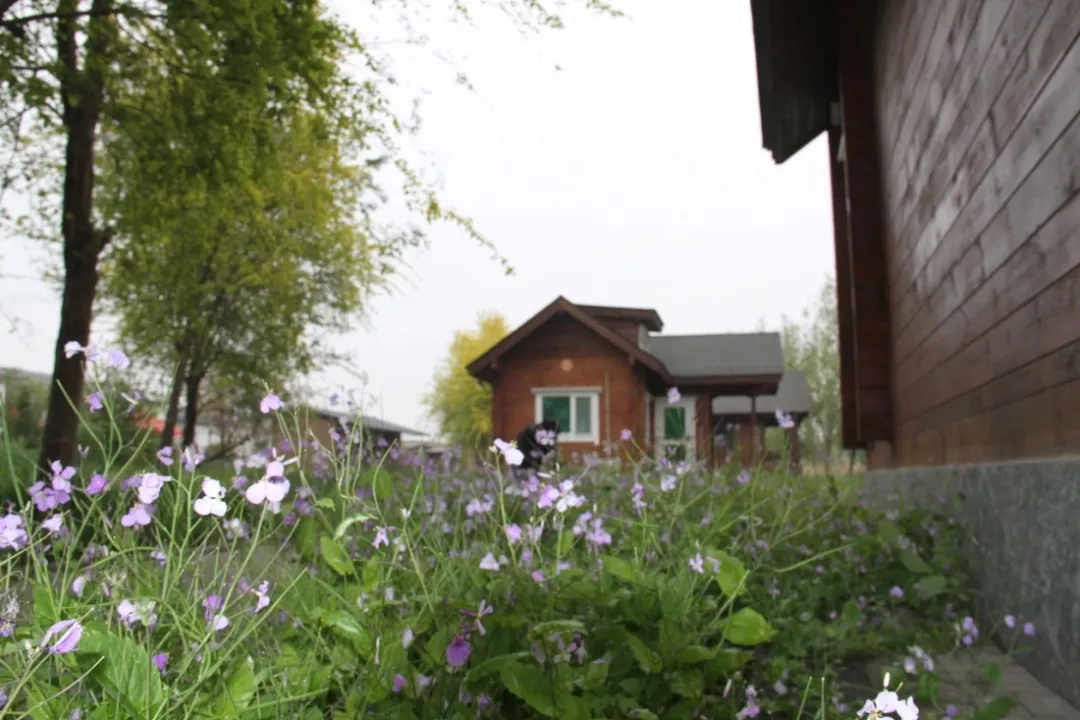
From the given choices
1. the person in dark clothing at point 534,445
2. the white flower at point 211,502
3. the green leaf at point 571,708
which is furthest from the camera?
the person in dark clothing at point 534,445

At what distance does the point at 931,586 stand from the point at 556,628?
2067mm

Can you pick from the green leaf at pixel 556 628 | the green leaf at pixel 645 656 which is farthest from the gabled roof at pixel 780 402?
the green leaf at pixel 556 628

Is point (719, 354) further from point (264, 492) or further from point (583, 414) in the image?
point (264, 492)

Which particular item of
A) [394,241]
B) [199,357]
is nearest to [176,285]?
[199,357]

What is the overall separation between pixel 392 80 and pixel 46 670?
7928 mm

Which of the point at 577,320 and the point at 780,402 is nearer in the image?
the point at 577,320

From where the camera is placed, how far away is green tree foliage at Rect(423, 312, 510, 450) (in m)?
39.2

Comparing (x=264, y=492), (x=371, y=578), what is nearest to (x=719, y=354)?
(x=371, y=578)

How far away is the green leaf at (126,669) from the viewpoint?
1667 mm

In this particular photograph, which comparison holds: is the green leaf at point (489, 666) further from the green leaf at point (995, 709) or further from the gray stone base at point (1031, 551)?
the gray stone base at point (1031, 551)

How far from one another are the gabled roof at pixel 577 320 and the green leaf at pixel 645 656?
734 inches

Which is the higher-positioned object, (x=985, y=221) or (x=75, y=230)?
(x=75, y=230)

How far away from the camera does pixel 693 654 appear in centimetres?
258

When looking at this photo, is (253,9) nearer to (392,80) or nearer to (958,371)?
(392,80)
